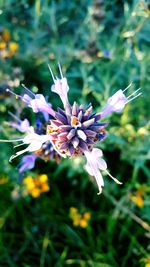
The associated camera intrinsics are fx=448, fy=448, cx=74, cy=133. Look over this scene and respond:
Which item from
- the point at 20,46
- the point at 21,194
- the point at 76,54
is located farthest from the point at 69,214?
the point at 20,46

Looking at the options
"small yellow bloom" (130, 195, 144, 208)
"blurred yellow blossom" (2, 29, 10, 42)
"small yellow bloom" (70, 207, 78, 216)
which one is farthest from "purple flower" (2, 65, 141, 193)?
"blurred yellow blossom" (2, 29, 10, 42)

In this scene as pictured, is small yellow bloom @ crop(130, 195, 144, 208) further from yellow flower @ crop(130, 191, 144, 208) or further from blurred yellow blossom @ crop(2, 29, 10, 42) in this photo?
blurred yellow blossom @ crop(2, 29, 10, 42)

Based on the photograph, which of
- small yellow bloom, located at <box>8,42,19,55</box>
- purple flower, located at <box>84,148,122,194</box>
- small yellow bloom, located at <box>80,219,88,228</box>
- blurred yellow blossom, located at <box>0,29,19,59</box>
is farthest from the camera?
small yellow bloom, located at <box>8,42,19,55</box>

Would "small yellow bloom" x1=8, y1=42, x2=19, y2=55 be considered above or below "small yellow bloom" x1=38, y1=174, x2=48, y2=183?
above

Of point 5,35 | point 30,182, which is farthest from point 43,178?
point 5,35

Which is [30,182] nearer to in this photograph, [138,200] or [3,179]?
[3,179]
